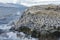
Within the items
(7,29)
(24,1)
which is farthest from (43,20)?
(24,1)

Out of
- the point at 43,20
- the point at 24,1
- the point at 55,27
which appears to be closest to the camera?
the point at 55,27

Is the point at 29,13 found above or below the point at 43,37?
above

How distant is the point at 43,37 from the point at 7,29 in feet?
3.17

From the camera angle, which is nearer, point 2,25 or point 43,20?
point 43,20

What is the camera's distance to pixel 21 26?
3816 millimetres

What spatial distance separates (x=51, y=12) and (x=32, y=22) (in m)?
0.52

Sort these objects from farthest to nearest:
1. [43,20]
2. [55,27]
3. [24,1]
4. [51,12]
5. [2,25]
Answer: [24,1] → [2,25] → [51,12] → [43,20] → [55,27]

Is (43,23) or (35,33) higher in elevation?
(43,23)

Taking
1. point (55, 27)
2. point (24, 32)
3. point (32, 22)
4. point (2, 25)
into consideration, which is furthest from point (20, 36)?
point (2, 25)

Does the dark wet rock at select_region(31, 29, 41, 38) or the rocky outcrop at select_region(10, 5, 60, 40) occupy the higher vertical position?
the rocky outcrop at select_region(10, 5, 60, 40)

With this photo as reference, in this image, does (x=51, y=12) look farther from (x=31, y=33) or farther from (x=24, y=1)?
(x=24, y=1)

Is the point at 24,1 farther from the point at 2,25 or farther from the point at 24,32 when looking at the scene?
the point at 24,32

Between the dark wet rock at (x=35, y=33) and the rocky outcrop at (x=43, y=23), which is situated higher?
the rocky outcrop at (x=43, y=23)

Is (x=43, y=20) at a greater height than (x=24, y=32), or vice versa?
(x=43, y=20)
